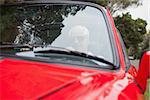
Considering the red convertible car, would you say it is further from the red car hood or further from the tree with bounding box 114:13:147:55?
the tree with bounding box 114:13:147:55

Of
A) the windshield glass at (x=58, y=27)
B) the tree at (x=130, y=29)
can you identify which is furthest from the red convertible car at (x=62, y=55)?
the tree at (x=130, y=29)

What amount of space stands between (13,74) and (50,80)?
0.55 feet

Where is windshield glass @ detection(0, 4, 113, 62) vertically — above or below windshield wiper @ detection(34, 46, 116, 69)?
above

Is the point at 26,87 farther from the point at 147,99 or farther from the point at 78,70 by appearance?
the point at 147,99

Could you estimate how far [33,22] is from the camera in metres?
2.72

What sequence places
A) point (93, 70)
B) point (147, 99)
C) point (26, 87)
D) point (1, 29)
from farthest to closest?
point (1, 29) → point (147, 99) → point (93, 70) → point (26, 87)

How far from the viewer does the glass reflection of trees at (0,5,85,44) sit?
264 cm

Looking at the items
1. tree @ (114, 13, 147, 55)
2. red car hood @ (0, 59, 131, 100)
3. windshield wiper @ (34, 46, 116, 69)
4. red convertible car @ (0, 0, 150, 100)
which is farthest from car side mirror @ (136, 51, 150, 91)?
tree @ (114, 13, 147, 55)

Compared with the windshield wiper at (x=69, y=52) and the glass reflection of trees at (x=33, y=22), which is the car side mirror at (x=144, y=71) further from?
the glass reflection of trees at (x=33, y=22)

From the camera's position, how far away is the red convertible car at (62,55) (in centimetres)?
168

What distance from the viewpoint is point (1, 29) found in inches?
106

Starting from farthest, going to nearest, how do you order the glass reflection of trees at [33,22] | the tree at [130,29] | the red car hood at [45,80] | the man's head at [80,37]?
the tree at [130,29] → the glass reflection of trees at [33,22] → the man's head at [80,37] → the red car hood at [45,80]

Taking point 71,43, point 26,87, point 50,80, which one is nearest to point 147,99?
point 71,43

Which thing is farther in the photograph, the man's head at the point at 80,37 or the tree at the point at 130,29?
the tree at the point at 130,29
